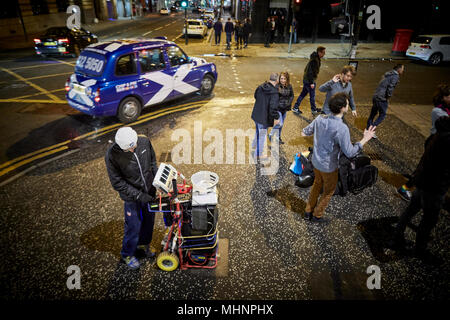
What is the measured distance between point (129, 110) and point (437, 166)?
6900mm

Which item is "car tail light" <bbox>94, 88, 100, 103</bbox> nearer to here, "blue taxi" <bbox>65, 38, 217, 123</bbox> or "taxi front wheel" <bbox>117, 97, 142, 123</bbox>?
"blue taxi" <bbox>65, 38, 217, 123</bbox>

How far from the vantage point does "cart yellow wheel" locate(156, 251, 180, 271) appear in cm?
331

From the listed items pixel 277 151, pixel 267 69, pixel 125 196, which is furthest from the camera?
pixel 267 69

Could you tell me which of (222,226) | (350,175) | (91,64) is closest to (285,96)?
(350,175)

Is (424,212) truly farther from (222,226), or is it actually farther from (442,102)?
(222,226)

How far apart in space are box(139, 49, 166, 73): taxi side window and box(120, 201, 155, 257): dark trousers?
5158 mm

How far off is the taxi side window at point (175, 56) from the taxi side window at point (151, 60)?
12.6 inches

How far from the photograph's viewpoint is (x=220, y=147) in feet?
21.2

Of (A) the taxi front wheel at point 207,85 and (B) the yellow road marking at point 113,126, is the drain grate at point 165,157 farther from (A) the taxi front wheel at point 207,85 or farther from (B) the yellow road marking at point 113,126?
(A) the taxi front wheel at point 207,85

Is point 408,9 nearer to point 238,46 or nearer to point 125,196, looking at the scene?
point 238,46

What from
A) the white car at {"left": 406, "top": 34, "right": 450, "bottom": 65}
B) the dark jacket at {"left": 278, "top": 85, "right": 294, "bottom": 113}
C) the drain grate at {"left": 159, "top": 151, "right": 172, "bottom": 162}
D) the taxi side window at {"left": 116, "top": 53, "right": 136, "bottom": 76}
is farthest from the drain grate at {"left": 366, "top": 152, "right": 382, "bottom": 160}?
the white car at {"left": 406, "top": 34, "right": 450, "bottom": 65}

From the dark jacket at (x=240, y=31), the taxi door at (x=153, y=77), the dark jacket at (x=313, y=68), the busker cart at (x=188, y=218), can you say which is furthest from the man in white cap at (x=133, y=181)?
the dark jacket at (x=240, y=31)
